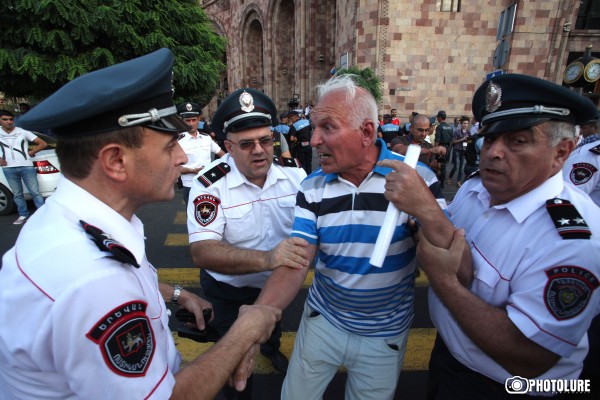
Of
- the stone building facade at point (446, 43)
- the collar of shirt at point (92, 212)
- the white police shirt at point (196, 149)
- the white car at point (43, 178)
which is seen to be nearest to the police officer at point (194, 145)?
the white police shirt at point (196, 149)

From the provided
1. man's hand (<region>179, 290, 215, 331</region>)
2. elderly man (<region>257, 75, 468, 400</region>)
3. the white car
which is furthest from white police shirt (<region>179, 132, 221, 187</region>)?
elderly man (<region>257, 75, 468, 400</region>)

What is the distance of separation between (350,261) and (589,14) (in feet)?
83.4

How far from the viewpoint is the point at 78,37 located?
8.98 m

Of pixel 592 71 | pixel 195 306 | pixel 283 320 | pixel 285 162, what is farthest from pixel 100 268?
pixel 592 71

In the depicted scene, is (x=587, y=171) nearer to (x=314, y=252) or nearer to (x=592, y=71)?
(x=314, y=252)

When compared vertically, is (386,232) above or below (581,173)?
above

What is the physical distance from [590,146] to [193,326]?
4063 mm

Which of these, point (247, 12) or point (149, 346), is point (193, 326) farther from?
point (247, 12)

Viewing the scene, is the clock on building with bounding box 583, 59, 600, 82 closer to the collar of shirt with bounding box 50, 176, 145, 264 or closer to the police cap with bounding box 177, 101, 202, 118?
the police cap with bounding box 177, 101, 202, 118

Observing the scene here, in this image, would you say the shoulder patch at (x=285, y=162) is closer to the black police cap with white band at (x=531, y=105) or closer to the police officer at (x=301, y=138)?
the black police cap with white band at (x=531, y=105)

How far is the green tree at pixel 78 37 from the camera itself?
28.2 feet

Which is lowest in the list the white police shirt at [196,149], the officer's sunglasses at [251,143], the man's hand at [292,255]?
the white police shirt at [196,149]

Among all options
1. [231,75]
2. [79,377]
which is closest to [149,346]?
[79,377]

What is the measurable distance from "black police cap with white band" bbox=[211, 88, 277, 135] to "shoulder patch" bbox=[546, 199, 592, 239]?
5.75ft
